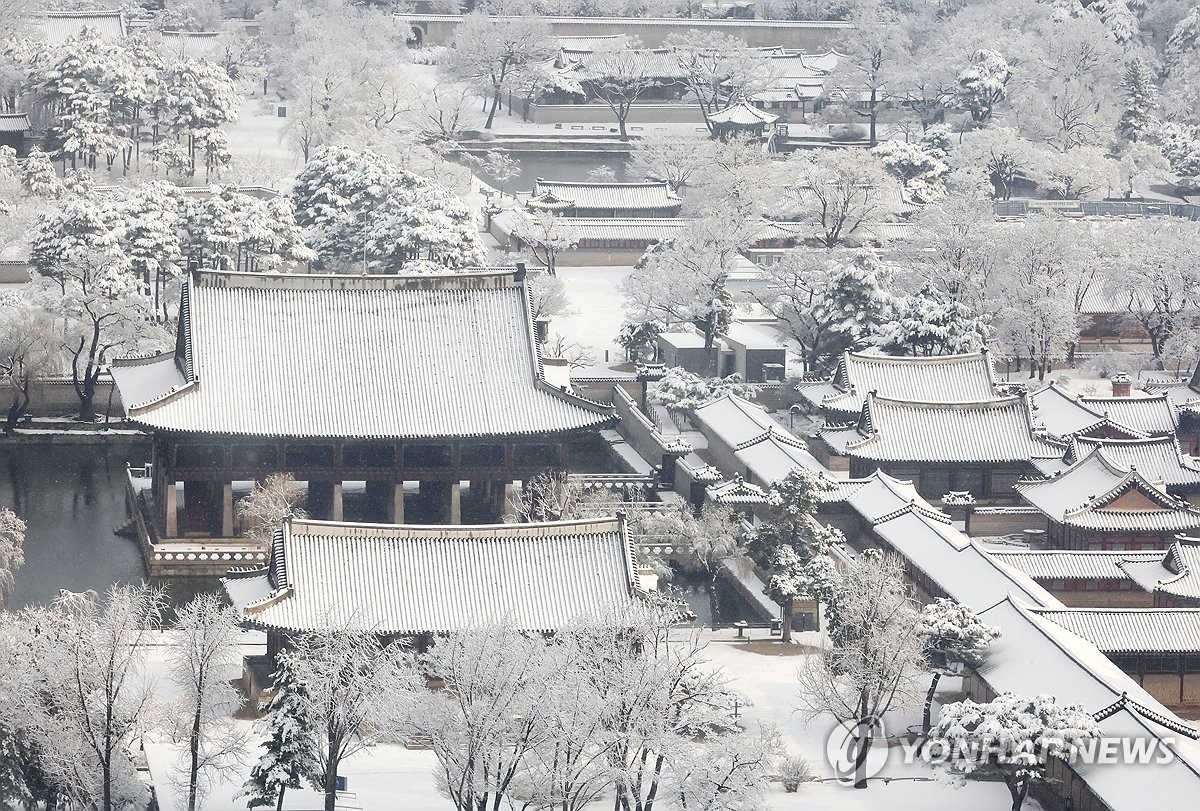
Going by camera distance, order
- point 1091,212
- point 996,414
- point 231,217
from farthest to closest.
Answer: point 1091,212
point 231,217
point 996,414

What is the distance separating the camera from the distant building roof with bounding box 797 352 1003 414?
210ft

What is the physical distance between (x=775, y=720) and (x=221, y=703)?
11320 millimetres

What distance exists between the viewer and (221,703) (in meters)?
39.6

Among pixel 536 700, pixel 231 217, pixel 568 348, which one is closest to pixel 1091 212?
pixel 568 348

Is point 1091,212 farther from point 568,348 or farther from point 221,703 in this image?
point 221,703

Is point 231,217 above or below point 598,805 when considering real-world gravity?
above

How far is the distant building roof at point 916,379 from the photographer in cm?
6400

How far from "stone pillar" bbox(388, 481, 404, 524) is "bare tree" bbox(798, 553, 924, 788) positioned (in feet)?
46.2

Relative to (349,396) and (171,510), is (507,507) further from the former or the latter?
(171,510)

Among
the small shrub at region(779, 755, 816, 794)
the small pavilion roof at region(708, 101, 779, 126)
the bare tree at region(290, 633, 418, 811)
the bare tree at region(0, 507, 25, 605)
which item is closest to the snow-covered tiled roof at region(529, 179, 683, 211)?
the small pavilion roof at region(708, 101, 779, 126)

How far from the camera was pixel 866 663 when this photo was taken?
42312mm

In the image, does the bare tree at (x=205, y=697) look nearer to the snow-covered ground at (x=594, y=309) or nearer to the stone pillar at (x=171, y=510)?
the stone pillar at (x=171, y=510)

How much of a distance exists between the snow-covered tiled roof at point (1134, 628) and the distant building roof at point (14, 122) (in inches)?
2315

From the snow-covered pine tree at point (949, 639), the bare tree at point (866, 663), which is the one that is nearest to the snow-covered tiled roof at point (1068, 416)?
the snow-covered pine tree at point (949, 639)
